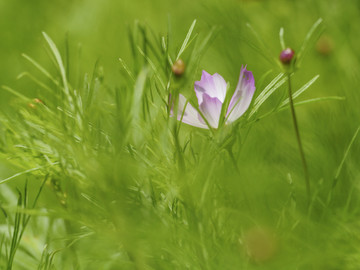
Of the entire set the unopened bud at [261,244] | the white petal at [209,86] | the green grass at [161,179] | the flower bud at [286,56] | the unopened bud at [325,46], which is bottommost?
the unopened bud at [261,244]

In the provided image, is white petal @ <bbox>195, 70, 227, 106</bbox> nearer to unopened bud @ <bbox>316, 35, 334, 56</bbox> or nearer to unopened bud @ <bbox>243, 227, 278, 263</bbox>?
unopened bud @ <bbox>243, 227, 278, 263</bbox>

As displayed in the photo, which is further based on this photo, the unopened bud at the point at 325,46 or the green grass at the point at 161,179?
the unopened bud at the point at 325,46

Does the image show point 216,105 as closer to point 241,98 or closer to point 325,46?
point 241,98

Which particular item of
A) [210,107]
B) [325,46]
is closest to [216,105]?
[210,107]

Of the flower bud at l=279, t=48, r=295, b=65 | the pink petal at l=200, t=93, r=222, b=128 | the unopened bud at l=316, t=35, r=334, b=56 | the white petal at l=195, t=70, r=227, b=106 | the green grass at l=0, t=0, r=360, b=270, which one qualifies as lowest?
the green grass at l=0, t=0, r=360, b=270

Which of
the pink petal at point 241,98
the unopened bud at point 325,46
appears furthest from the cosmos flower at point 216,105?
the unopened bud at point 325,46

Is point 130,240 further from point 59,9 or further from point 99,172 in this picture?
point 59,9

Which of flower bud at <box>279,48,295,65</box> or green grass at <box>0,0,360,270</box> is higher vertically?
flower bud at <box>279,48,295,65</box>

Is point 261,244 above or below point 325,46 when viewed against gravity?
below

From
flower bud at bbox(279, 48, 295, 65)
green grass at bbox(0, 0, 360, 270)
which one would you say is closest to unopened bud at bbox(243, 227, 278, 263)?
green grass at bbox(0, 0, 360, 270)

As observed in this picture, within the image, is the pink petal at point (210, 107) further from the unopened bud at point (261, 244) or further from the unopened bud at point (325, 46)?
the unopened bud at point (325, 46)

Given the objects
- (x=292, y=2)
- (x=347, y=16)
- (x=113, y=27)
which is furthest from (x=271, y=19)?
(x=113, y=27)
